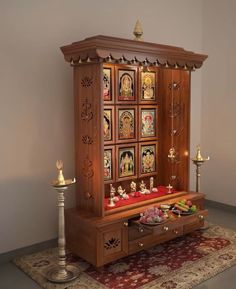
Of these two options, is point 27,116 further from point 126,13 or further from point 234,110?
point 234,110

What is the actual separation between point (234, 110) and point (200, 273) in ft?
7.89

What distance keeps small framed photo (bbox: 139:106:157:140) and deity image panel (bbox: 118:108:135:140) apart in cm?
11

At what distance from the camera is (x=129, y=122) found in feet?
12.2

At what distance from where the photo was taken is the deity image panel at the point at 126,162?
12.1 ft

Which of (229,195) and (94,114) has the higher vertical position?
(94,114)

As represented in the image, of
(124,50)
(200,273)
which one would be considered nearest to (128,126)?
(124,50)

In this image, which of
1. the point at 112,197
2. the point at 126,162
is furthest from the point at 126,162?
the point at 112,197

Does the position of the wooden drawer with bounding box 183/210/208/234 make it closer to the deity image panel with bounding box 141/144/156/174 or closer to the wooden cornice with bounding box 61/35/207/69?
the deity image panel with bounding box 141/144/156/174

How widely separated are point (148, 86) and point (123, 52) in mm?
889

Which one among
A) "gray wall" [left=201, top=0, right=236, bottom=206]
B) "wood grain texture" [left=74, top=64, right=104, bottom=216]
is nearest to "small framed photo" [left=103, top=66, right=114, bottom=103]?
"wood grain texture" [left=74, top=64, right=104, bottom=216]

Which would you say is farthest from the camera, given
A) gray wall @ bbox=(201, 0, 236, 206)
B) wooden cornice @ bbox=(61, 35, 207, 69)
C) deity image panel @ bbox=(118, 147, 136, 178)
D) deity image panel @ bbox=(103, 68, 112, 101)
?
→ gray wall @ bbox=(201, 0, 236, 206)

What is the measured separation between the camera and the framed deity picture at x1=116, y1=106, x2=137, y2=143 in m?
3.62

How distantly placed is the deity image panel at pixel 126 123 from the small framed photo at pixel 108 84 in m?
0.18

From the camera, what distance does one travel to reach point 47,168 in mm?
3457
